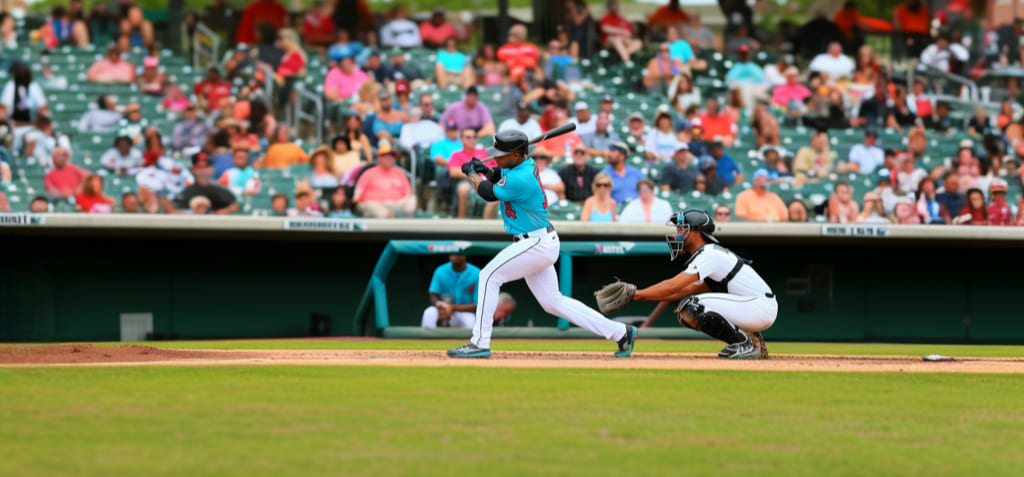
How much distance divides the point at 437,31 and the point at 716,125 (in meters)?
4.43

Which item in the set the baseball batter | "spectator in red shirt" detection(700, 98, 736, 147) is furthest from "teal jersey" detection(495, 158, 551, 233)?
"spectator in red shirt" detection(700, 98, 736, 147)

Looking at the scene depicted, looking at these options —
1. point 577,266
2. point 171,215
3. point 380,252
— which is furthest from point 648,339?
point 171,215

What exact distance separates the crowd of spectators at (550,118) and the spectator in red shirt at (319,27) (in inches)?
1.4

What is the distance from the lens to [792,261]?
49.9 ft

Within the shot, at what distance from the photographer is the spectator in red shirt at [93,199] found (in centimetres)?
1396

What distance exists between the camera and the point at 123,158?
15055 millimetres

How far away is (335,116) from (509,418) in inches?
467

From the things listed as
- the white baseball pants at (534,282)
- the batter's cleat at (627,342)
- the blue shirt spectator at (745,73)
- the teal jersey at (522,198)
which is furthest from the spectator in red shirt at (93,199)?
the blue shirt spectator at (745,73)

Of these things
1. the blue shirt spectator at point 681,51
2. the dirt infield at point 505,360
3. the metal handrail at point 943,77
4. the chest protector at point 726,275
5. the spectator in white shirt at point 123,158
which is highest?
the blue shirt spectator at point 681,51

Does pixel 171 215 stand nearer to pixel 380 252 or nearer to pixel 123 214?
pixel 123 214

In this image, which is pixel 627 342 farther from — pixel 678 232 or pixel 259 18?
pixel 259 18

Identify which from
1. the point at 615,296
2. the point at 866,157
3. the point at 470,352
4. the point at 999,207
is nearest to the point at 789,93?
the point at 866,157

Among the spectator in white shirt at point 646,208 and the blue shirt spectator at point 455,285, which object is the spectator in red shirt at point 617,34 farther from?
the blue shirt spectator at point 455,285

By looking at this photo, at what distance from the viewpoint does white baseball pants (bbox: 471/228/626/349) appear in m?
7.82
